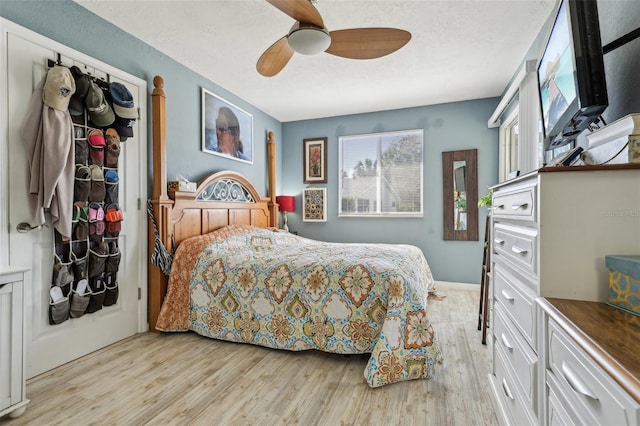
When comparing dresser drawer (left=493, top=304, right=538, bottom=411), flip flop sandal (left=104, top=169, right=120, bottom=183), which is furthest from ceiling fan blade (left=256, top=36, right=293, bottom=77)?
dresser drawer (left=493, top=304, right=538, bottom=411)

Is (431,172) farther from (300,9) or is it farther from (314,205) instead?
(300,9)

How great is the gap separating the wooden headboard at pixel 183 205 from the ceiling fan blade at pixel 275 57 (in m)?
1.11

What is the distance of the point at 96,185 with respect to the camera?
233 centimetres

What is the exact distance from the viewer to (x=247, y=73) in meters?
3.47

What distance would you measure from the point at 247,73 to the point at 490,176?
130 inches

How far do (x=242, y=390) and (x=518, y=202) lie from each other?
A: 5.86 ft

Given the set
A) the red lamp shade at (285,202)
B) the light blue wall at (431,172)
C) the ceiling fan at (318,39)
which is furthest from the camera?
the red lamp shade at (285,202)

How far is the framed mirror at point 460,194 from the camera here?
14.1 feet

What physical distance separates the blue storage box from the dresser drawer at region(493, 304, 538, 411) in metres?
0.32

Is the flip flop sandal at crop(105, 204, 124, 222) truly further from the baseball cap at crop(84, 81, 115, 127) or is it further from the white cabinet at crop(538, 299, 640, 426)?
the white cabinet at crop(538, 299, 640, 426)

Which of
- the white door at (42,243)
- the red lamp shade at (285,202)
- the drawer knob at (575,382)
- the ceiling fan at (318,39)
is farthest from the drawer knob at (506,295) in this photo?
the red lamp shade at (285,202)

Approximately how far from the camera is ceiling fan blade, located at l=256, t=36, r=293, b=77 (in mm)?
2168

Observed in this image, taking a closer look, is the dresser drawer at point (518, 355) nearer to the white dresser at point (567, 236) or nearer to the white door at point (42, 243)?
the white dresser at point (567, 236)

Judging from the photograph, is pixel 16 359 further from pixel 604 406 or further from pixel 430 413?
pixel 604 406
